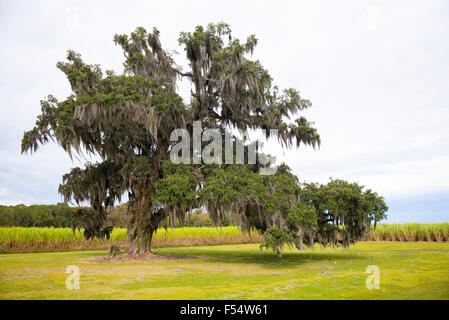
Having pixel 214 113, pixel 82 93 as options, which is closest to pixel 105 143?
pixel 82 93

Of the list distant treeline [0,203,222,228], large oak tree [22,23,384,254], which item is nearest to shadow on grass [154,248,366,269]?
large oak tree [22,23,384,254]

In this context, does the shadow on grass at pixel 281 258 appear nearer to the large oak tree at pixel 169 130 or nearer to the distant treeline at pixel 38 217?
the large oak tree at pixel 169 130

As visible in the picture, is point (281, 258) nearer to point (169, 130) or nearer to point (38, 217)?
point (169, 130)

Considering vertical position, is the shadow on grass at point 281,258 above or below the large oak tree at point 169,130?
below

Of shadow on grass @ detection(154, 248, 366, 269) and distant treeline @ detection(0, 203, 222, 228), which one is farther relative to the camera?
distant treeline @ detection(0, 203, 222, 228)

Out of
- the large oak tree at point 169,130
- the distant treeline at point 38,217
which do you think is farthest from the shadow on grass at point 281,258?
the distant treeline at point 38,217

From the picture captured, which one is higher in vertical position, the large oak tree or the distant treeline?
the large oak tree

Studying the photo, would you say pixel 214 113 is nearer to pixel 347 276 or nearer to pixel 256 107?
pixel 256 107

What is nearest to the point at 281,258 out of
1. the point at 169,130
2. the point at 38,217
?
the point at 169,130

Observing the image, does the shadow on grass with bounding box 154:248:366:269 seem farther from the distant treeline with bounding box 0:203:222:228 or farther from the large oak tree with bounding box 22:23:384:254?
the distant treeline with bounding box 0:203:222:228

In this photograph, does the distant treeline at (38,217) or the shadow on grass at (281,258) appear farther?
the distant treeline at (38,217)

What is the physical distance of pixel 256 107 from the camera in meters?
16.4

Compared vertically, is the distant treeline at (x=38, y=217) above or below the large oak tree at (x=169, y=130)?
below

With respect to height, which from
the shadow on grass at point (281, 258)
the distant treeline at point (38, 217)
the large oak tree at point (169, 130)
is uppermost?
the large oak tree at point (169, 130)
